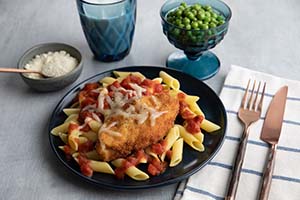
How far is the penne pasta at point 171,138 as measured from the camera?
45.2 inches

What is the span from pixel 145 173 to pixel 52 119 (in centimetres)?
35

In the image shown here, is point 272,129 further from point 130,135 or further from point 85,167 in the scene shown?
point 85,167

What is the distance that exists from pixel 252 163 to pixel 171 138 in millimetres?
219

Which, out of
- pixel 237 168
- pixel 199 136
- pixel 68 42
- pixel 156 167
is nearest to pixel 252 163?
pixel 237 168

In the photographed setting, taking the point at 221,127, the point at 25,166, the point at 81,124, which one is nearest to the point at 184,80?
the point at 221,127

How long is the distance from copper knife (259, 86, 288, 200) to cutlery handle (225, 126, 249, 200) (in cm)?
5

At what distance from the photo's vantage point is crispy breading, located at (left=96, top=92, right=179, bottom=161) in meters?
1.12

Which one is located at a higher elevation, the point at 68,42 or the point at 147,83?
the point at 147,83

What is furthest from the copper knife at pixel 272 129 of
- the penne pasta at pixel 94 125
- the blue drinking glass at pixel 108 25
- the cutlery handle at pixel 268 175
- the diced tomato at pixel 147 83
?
the blue drinking glass at pixel 108 25

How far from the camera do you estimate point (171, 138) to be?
1.17 m

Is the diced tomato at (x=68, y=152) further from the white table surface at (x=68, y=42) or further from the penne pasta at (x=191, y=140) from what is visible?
the penne pasta at (x=191, y=140)

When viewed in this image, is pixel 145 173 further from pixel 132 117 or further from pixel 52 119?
pixel 52 119

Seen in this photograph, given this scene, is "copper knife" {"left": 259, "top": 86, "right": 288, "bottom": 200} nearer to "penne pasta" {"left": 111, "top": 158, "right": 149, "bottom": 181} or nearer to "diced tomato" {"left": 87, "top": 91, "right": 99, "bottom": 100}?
"penne pasta" {"left": 111, "top": 158, "right": 149, "bottom": 181}

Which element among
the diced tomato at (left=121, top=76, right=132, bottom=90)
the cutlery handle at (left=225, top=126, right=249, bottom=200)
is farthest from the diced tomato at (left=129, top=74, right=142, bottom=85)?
the cutlery handle at (left=225, top=126, right=249, bottom=200)
